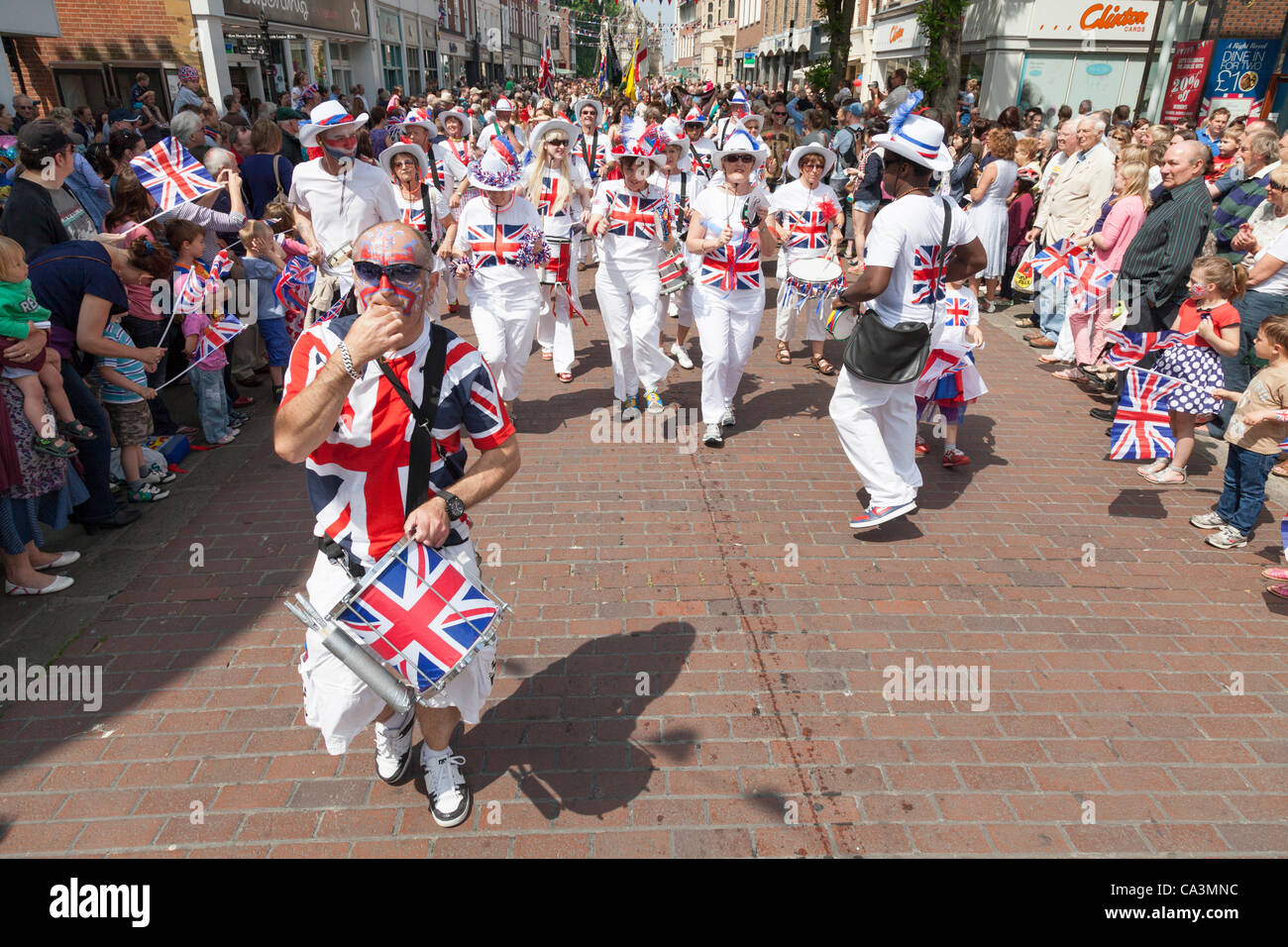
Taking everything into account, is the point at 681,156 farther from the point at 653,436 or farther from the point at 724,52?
the point at 724,52

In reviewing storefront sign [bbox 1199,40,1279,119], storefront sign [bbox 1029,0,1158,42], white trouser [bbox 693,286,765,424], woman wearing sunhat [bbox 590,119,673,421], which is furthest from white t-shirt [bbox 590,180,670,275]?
storefront sign [bbox 1029,0,1158,42]

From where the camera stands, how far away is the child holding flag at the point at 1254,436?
15.1ft

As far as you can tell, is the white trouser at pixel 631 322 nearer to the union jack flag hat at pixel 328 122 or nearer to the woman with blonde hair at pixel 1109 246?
the union jack flag hat at pixel 328 122

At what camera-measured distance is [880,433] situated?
528 cm

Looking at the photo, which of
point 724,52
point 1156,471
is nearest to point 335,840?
point 1156,471

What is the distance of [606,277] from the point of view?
716 cm

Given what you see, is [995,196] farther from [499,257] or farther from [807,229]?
[499,257]

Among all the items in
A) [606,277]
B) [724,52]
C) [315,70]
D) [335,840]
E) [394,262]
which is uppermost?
[724,52]

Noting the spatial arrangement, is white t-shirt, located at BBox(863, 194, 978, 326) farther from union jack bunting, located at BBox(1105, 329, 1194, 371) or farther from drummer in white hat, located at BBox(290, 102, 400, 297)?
drummer in white hat, located at BBox(290, 102, 400, 297)

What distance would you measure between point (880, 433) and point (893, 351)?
56cm

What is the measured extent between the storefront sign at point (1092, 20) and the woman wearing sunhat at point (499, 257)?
2413cm

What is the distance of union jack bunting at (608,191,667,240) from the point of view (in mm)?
6984

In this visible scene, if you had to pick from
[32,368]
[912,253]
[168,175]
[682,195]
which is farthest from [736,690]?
[682,195]

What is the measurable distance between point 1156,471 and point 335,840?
241 inches
